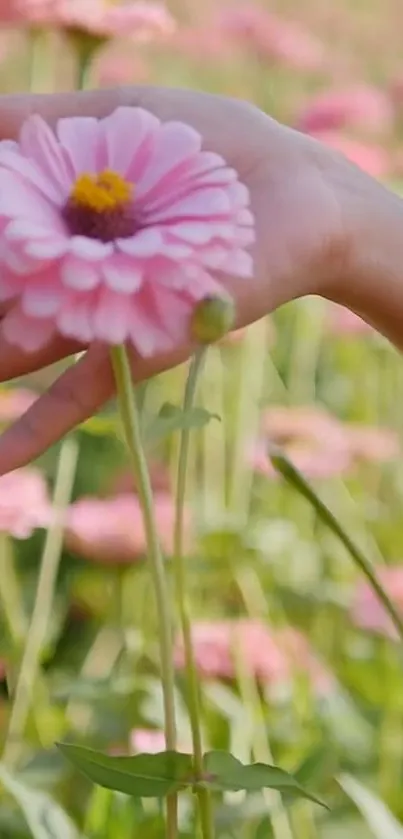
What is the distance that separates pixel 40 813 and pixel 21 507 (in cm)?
17

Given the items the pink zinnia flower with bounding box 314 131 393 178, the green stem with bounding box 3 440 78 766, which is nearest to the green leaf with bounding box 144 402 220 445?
the green stem with bounding box 3 440 78 766

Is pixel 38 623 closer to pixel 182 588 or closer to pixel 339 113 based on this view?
pixel 182 588

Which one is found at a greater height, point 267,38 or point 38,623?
point 267,38

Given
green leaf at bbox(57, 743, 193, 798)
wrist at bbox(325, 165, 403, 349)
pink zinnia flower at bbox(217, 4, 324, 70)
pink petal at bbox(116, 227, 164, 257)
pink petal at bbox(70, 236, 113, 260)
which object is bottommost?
green leaf at bbox(57, 743, 193, 798)

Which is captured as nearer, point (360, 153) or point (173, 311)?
point (173, 311)

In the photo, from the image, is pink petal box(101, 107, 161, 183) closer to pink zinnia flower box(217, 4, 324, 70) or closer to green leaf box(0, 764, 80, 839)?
green leaf box(0, 764, 80, 839)

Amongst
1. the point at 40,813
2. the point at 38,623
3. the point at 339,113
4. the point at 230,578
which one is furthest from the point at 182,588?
the point at 339,113

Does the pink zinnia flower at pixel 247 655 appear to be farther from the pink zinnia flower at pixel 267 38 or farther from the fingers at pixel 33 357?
the pink zinnia flower at pixel 267 38

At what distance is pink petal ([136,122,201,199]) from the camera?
254 millimetres

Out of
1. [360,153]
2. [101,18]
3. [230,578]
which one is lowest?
[230,578]

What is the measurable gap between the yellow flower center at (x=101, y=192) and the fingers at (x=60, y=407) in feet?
0.13

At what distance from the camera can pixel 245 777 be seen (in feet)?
0.91

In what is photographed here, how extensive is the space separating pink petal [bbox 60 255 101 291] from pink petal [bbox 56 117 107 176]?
0.05 m

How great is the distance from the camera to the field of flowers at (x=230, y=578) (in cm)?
44
